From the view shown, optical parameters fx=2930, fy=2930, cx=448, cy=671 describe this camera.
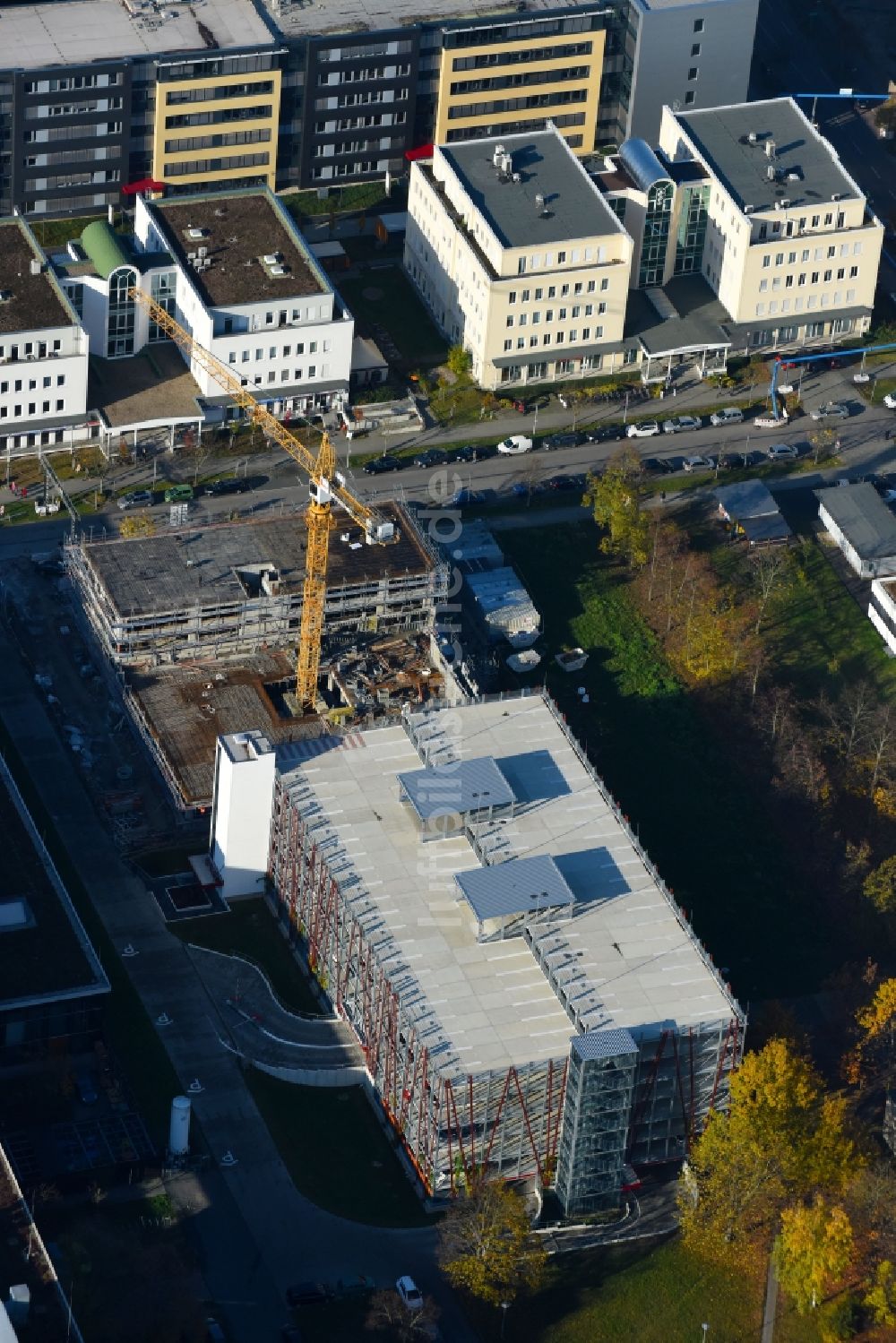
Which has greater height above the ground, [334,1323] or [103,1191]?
[103,1191]

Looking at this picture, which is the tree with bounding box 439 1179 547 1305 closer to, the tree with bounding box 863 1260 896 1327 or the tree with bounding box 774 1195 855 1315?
the tree with bounding box 774 1195 855 1315

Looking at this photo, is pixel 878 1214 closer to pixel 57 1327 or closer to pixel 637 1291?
pixel 637 1291

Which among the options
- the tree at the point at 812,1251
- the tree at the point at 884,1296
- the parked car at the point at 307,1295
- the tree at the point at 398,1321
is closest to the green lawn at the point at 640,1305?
the tree at the point at 812,1251

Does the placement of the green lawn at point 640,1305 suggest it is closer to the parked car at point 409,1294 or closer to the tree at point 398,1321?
the tree at point 398,1321

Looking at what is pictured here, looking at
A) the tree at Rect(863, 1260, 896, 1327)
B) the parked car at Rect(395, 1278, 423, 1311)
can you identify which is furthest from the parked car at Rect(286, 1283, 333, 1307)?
the tree at Rect(863, 1260, 896, 1327)

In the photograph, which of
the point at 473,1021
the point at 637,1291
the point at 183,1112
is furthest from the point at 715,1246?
the point at 183,1112

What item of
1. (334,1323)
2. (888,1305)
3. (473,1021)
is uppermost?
(473,1021)

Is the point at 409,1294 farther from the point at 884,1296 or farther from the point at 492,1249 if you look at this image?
the point at 884,1296
